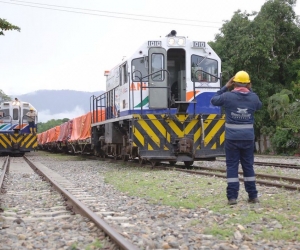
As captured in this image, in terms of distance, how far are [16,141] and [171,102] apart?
14.8 meters

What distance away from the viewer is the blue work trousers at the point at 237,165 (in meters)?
6.05

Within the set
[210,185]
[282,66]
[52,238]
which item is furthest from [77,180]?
[282,66]

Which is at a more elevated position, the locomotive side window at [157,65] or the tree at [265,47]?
the tree at [265,47]

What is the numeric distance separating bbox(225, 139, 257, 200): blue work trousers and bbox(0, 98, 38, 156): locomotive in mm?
20069

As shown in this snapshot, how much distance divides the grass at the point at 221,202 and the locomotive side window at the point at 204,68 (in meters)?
3.23

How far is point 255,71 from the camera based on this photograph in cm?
2909

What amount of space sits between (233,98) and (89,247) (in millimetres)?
2962

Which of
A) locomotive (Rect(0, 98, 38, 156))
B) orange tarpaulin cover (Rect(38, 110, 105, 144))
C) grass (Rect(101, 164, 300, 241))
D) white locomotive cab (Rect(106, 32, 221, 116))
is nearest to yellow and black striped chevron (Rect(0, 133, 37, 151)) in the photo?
locomotive (Rect(0, 98, 38, 156))

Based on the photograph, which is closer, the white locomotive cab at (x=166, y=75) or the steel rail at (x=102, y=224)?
the steel rail at (x=102, y=224)

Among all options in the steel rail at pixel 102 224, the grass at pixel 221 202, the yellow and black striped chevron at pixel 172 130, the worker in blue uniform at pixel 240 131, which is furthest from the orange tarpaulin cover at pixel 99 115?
the worker in blue uniform at pixel 240 131

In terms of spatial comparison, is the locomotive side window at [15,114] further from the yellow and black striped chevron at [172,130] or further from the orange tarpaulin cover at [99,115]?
the yellow and black striped chevron at [172,130]

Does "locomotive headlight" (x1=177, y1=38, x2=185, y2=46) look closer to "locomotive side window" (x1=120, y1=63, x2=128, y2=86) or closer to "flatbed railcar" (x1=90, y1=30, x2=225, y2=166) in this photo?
"flatbed railcar" (x1=90, y1=30, x2=225, y2=166)

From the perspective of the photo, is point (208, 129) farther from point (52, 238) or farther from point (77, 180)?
point (52, 238)

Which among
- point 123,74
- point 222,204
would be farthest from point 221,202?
point 123,74
